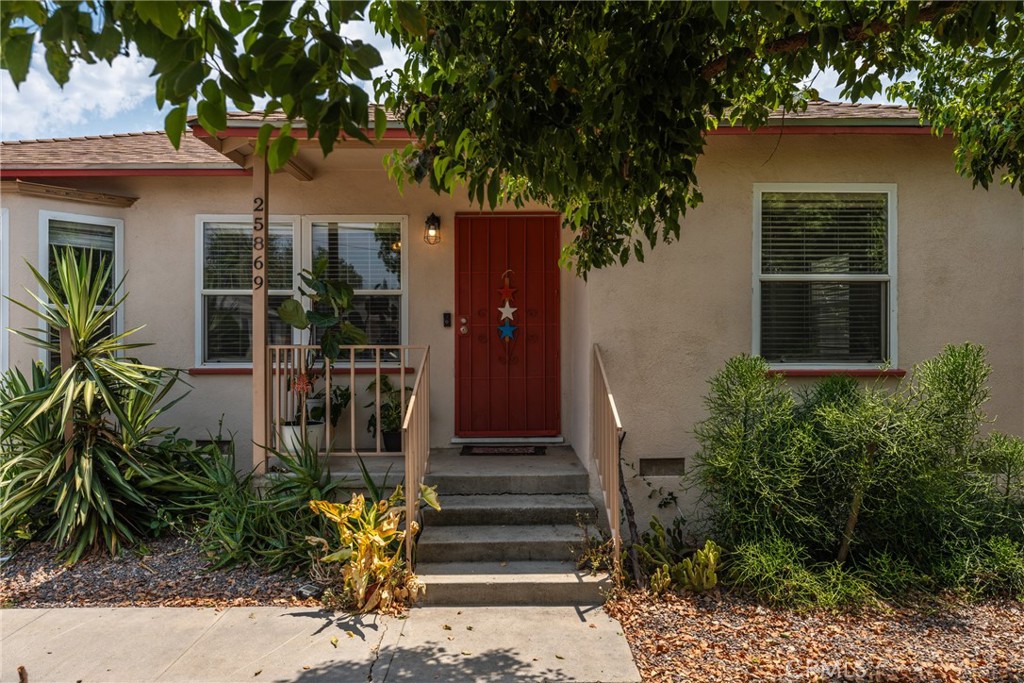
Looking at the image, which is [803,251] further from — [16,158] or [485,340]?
[16,158]

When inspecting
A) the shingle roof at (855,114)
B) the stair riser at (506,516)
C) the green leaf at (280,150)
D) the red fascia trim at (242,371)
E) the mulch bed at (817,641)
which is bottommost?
the mulch bed at (817,641)

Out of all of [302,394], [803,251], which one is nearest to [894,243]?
[803,251]

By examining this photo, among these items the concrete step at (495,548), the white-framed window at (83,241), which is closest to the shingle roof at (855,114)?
the concrete step at (495,548)

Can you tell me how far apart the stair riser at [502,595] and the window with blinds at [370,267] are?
9.35 ft

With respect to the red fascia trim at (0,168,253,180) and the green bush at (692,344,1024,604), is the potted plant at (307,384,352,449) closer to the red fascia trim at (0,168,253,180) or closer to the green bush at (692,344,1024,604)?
the red fascia trim at (0,168,253,180)

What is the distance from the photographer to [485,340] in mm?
6824

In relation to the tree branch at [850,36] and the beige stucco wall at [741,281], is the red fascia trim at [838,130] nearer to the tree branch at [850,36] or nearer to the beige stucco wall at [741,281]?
the beige stucco wall at [741,281]

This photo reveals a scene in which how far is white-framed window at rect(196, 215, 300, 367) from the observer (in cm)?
671

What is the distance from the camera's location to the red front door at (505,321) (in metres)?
6.81

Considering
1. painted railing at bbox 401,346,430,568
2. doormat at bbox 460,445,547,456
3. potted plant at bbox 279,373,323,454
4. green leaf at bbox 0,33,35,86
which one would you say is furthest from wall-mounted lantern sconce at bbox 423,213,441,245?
green leaf at bbox 0,33,35,86

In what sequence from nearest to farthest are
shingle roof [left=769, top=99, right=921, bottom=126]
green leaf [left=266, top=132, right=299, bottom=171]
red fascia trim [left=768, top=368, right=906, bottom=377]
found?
green leaf [left=266, top=132, right=299, bottom=171] → shingle roof [left=769, top=99, right=921, bottom=126] → red fascia trim [left=768, top=368, right=906, bottom=377]

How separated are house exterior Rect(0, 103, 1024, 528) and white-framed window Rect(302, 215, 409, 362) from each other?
2 centimetres

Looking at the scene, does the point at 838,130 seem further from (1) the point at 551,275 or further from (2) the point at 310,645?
(2) the point at 310,645

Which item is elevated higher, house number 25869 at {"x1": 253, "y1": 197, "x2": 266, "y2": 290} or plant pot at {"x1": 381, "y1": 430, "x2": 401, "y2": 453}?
house number 25869 at {"x1": 253, "y1": 197, "x2": 266, "y2": 290}
